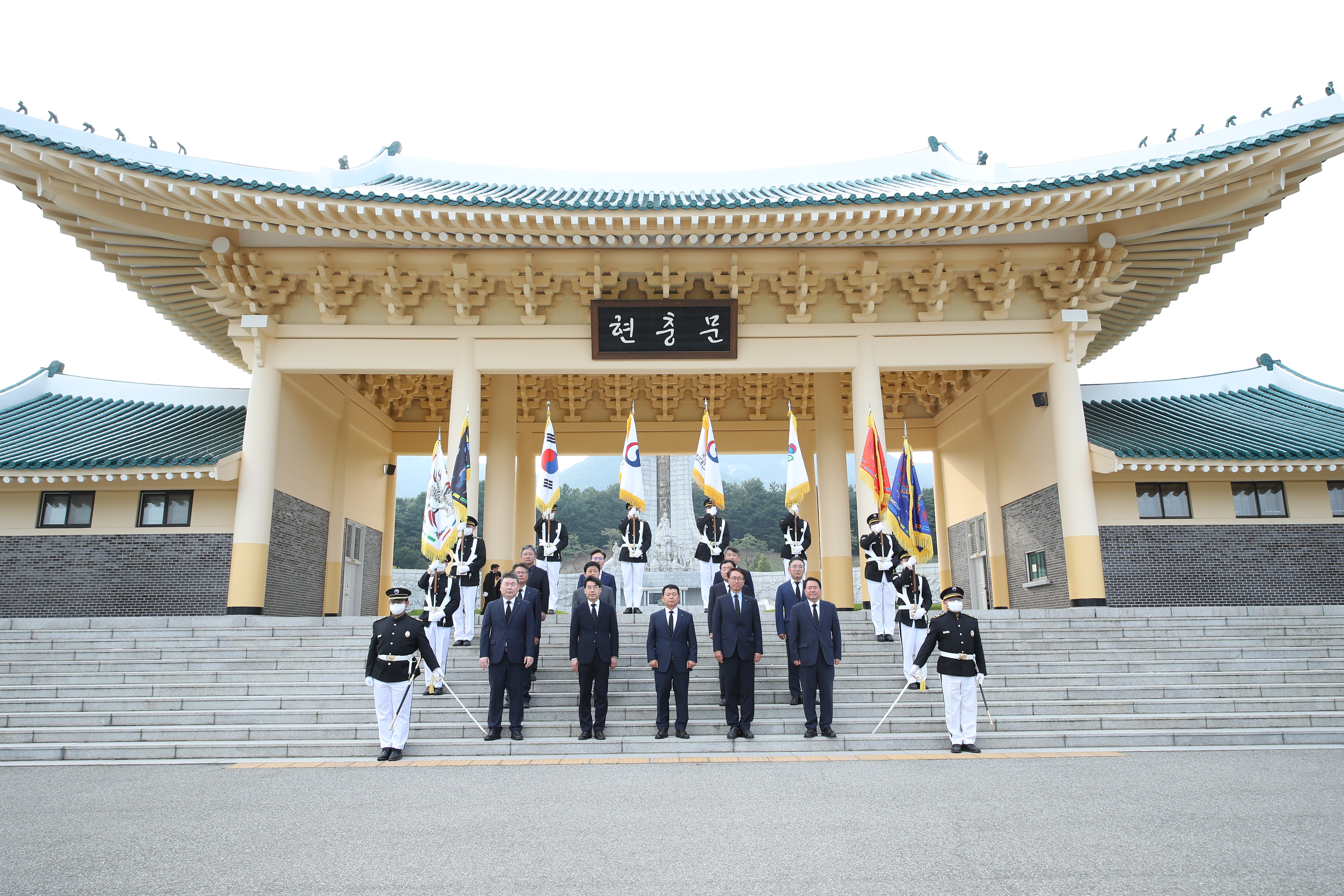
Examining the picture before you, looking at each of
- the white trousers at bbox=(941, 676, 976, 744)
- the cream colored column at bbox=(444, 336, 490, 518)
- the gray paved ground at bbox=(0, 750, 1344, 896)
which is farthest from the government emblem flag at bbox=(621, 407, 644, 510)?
the gray paved ground at bbox=(0, 750, 1344, 896)

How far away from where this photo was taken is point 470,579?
385 inches

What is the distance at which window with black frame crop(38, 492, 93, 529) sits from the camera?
39.1ft

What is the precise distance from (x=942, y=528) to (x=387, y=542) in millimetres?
11321

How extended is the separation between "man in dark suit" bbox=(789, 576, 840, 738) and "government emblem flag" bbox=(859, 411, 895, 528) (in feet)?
9.43

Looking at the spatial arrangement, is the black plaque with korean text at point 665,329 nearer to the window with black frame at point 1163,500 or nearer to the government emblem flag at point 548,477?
the government emblem flag at point 548,477

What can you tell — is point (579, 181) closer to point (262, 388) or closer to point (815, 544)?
point (262, 388)

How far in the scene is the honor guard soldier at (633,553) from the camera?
452 inches

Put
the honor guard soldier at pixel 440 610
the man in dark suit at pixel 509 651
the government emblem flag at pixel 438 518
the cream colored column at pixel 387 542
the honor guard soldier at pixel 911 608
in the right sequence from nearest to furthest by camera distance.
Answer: the man in dark suit at pixel 509 651 < the honor guard soldier at pixel 911 608 < the honor guard soldier at pixel 440 610 < the government emblem flag at pixel 438 518 < the cream colored column at pixel 387 542

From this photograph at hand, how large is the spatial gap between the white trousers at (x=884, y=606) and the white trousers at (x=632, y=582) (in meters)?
3.33

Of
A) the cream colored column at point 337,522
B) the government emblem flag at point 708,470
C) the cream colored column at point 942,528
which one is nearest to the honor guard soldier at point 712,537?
the government emblem flag at point 708,470

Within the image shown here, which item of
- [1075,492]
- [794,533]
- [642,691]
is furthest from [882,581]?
[1075,492]

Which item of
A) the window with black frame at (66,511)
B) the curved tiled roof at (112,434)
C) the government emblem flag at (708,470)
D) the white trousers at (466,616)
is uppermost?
the curved tiled roof at (112,434)

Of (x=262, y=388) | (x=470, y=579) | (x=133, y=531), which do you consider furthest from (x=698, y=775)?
(x=133, y=531)

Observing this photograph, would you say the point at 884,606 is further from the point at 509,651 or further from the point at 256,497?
the point at 256,497
